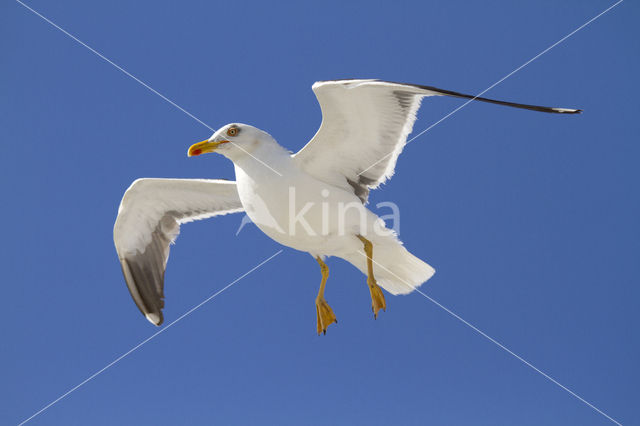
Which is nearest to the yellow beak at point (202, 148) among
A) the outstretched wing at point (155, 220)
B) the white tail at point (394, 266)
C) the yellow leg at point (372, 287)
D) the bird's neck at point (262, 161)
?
the bird's neck at point (262, 161)

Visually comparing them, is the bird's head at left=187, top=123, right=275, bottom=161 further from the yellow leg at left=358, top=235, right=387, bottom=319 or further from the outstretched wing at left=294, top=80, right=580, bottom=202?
the yellow leg at left=358, top=235, right=387, bottom=319

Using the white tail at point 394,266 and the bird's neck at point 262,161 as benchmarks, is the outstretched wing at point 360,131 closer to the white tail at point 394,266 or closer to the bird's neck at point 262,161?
the bird's neck at point 262,161

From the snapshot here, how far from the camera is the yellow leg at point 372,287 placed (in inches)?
244

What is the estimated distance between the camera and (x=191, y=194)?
750cm

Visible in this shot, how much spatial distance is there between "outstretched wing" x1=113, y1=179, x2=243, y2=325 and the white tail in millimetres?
1653

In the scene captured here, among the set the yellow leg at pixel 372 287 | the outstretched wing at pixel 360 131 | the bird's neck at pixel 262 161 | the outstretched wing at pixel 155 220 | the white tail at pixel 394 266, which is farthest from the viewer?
the outstretched wing at pixel 155 220

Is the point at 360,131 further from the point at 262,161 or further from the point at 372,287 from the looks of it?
the point at 372,287

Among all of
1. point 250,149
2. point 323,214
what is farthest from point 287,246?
point 250,149

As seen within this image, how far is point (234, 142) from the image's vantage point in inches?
231

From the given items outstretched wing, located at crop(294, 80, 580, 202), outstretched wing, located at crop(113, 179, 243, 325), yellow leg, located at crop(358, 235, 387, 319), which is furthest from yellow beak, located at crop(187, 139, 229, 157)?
yellow leg, located at crop(358, 235, 387, 319)

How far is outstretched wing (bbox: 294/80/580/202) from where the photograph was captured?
5.70 m

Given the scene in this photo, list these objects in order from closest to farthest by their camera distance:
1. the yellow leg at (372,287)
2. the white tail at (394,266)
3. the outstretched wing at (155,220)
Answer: the yellow leg at (372,287), the white tail at (394,266), the outstretched wing at (155,220)

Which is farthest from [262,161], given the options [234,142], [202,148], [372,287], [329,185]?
[372,287]

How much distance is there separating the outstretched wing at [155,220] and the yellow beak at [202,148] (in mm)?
1289
